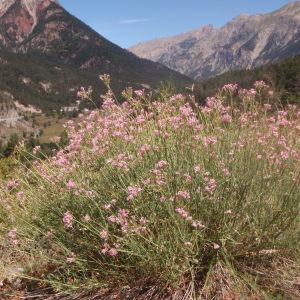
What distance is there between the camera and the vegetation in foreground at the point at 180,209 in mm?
4465

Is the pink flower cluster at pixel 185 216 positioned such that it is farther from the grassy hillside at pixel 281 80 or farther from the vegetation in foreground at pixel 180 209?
the grassy hillside at pixel 281 80

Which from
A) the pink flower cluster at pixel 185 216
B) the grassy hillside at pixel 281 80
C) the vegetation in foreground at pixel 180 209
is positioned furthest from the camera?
the grassy hillside at pixel 281 80

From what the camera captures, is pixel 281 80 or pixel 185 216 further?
pixel 281 80

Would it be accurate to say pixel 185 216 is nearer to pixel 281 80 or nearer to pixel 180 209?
pixel 180 209

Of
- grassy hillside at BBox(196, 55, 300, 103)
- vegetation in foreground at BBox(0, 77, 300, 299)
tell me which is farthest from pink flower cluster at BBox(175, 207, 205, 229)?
grassy hillside at BBox(196, 55, 300, 103)

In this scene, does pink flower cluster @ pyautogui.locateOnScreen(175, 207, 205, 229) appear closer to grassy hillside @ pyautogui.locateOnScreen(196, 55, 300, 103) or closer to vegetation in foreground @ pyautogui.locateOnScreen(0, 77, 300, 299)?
vegetation in foreground @ pyautogui.locateOnScreen(0, 77, 300, 299)

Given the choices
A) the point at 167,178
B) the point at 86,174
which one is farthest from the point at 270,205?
the point at 86,174

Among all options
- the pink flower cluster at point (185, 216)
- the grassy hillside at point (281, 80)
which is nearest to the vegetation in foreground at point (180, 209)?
the pink flower cluster at point (185, 216)

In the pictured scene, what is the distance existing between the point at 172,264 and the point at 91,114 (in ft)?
7.86

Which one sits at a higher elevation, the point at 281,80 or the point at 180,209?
the point at 281,80

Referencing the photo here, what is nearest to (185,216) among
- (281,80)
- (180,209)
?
(180,209)

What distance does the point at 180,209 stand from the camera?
13.7 ft

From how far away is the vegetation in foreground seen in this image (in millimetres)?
4465

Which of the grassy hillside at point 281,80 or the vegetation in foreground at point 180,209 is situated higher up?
the grassy hillside at point 281,80
